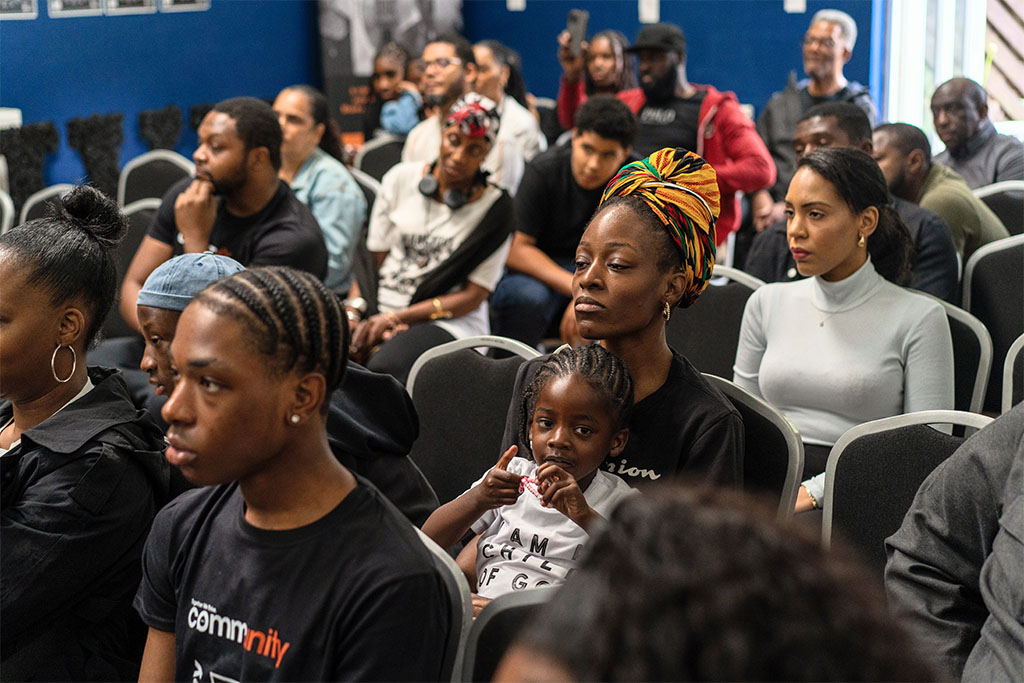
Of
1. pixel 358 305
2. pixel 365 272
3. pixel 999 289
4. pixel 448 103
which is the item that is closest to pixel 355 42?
pixel 448 103

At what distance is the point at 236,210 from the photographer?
10.6ft

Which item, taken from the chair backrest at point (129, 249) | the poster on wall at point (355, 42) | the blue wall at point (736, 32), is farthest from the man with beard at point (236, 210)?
the blue wall at point (736, 32)

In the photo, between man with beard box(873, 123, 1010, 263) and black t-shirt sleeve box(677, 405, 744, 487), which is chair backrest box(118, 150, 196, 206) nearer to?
man with beard box(873, 123, 1010, 263)

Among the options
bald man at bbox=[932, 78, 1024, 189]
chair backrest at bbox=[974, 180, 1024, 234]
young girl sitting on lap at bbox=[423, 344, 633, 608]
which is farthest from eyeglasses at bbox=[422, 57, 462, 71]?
young girl sitting on lap at bbox=[423, 344, 633, 608]

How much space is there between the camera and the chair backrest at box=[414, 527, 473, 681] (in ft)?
4.16

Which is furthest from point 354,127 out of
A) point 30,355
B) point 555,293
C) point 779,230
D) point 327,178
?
point 30,355

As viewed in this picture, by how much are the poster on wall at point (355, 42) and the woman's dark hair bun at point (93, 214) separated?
5.91 metres

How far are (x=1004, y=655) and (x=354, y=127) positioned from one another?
23.2 ft

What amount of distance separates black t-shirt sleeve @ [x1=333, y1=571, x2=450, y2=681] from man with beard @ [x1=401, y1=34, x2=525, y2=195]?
343cm

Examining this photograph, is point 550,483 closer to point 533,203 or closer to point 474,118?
point 474,118

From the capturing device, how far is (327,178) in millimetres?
4078

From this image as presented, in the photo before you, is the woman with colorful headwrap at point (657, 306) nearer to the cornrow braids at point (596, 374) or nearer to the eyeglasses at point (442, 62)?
the cornrow braids at point (596, 374)

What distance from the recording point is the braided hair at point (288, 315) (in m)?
1.26

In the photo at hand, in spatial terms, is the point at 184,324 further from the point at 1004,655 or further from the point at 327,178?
the point at 327,178
